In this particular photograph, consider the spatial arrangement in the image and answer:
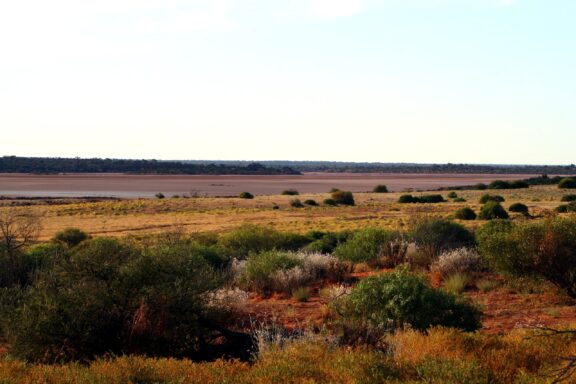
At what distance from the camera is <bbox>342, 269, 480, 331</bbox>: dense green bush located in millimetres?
9695

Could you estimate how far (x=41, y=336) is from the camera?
8188 mm

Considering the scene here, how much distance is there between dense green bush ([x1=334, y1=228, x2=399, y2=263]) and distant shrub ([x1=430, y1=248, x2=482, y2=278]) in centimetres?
238

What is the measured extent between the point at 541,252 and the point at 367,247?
6.57 metres

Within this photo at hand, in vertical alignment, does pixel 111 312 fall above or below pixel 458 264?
above

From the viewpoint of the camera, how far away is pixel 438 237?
1912 centimetres

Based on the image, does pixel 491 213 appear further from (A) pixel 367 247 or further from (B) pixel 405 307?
(B) pixel 405 307

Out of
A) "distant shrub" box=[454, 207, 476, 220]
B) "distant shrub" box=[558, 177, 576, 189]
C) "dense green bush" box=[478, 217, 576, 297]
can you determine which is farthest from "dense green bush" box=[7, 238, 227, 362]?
"distant shrub" box=[558, 177, 576, 189]

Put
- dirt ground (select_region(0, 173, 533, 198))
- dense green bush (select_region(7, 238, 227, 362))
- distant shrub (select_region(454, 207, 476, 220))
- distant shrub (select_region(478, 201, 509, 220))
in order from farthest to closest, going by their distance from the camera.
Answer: dirt ground (select_region(0, 173, 533, 198)), distant shrub (select_region(454, 207, 476, 220)), distant shrub (select_region(478, 201, 509, 220)), dense green bush (select_region(7, 238, 227, 362))

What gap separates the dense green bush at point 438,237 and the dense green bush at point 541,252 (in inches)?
151

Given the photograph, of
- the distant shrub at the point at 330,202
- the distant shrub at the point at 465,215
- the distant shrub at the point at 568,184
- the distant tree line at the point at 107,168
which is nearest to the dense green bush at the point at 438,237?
the distant shrub at the point at 465,215

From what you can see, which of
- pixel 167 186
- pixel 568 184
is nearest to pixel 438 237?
pixel 568 184

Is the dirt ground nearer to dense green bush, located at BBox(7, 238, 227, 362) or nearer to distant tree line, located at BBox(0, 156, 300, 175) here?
→ distant tree line, located at BBox(0, 156, 300, 175)

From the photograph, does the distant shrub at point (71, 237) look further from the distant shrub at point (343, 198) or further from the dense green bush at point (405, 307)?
the distant shrub at point (343, 198)

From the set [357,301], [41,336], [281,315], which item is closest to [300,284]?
[281,315]
